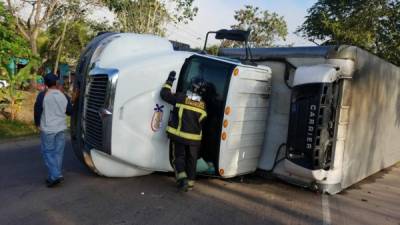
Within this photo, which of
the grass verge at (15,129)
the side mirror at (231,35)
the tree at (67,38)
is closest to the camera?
the side mirror at (231,35)

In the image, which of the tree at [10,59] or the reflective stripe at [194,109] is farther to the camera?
the tree at [10,59]

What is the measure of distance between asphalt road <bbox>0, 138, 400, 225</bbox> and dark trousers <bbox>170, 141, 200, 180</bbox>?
12.5 inches

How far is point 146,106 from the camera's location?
566cm

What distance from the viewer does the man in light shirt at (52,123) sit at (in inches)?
221

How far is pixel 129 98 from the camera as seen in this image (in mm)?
5543

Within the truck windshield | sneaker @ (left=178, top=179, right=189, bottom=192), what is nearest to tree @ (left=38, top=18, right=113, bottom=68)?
the truck windshield

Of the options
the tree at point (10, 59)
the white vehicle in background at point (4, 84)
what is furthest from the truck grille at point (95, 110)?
the white vehicle in background at point (4, 84)

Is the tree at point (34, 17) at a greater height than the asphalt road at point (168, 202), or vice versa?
the tree at point (34, 17)

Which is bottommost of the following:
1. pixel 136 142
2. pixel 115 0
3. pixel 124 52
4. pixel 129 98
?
pixel 136 142

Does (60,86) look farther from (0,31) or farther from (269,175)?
(0,31)

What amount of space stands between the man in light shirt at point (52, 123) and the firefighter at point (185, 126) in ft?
4.67

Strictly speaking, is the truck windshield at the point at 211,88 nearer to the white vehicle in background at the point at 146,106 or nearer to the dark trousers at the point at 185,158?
the white vehicle in background at the point at 146,106

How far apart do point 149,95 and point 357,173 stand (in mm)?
3722

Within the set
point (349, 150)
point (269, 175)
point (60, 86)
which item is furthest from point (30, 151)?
point (349, 150)
